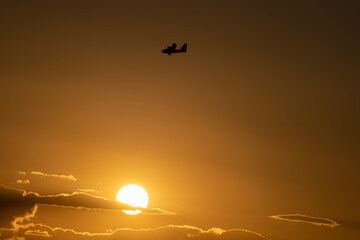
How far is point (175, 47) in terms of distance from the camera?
182 m
